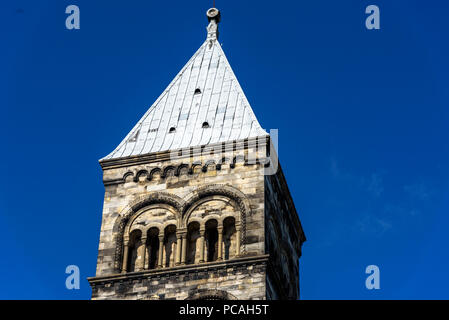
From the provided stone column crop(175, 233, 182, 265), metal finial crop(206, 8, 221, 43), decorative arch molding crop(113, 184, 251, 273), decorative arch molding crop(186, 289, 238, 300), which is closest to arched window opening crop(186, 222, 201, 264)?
stone column crop(175, 233, 182, 265)

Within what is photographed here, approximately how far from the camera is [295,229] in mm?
43219

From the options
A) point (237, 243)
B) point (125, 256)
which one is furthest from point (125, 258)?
point (237, 243)

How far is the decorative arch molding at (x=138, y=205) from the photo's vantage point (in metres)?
38.8

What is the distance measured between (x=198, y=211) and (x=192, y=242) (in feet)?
3.54

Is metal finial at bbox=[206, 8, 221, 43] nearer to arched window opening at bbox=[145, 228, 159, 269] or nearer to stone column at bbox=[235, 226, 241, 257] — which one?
arched window opening at bbox=[145, 228, 159, 269]

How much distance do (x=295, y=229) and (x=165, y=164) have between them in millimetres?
6210

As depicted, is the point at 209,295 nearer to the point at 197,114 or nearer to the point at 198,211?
the point at 198,211

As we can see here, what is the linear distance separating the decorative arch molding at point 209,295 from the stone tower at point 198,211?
3 centimetres

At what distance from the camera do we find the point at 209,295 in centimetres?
3631

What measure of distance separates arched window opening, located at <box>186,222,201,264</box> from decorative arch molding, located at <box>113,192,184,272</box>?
73 cm

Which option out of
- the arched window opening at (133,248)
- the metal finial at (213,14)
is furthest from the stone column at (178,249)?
the metal finial at (213,14)

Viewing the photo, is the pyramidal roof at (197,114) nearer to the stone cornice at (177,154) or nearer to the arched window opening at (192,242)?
the stone cornice at (177,154)
